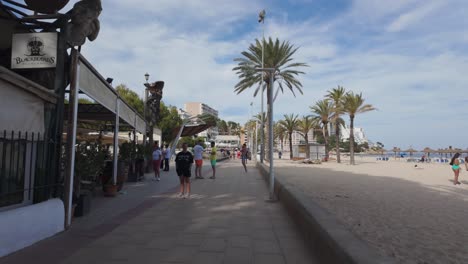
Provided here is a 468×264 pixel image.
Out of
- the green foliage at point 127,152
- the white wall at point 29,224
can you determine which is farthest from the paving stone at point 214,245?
the green foliage at point 127,152

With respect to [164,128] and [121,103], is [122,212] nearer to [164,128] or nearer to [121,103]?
[121,103]

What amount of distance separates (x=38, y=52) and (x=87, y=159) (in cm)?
232

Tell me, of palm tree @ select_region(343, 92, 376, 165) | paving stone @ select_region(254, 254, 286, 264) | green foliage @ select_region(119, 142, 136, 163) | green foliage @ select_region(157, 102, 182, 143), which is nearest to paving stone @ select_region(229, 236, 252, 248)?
paving stone @ select_region(254, 254, 286, 264)

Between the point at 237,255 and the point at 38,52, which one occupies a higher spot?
the point at 38,52

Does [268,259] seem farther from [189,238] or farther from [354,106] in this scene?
[354,106]

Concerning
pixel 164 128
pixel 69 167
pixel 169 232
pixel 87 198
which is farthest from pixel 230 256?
pixel 164 128

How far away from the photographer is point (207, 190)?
1027 cm

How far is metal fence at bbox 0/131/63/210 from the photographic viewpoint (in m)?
4.32

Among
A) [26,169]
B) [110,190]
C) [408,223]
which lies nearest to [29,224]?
[26,169]

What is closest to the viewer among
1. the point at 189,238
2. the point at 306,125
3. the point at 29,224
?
the point at 29,224

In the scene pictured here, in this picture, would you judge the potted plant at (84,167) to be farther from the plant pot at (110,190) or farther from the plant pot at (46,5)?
the plant pot at (46,5)

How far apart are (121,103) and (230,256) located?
20.9 ft

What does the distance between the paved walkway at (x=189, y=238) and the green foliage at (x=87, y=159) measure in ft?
3.79

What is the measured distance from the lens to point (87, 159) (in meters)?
6.49
